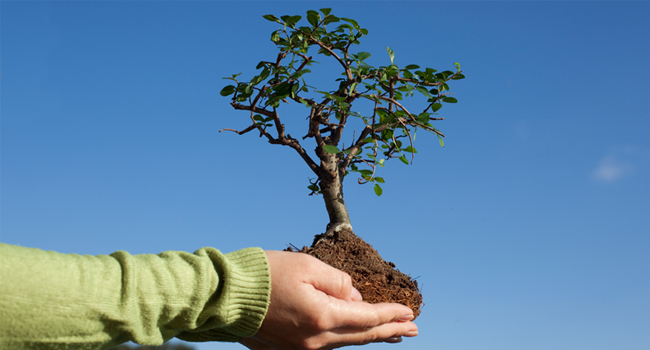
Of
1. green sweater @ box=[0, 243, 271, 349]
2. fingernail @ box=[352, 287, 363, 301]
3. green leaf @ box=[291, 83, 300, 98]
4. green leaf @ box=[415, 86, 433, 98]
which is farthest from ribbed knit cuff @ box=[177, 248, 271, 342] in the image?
green leaf @ box=[415, 86, 433, 98]

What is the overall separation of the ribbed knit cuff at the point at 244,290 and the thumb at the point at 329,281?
133 mm

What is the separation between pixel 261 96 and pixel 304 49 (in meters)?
0.30

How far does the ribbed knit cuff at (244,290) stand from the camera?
1166 mm

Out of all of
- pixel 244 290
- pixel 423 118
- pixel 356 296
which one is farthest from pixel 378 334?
pixel 423 118

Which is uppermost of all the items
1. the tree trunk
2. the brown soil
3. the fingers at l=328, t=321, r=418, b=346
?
the tree trunk

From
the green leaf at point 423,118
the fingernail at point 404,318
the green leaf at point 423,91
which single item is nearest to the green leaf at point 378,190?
the green leaf at point 423,118

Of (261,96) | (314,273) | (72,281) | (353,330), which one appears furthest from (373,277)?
(72,281)

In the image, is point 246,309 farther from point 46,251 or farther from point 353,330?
point 46,251

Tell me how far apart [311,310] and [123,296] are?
1.52 feet

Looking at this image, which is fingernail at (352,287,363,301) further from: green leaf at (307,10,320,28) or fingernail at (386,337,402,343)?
green leaf at (307,10,320,28)

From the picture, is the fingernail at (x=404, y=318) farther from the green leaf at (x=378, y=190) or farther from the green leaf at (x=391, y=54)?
the green leaf at (x=391, y=54)

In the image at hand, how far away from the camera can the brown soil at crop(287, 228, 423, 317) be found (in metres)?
1.73

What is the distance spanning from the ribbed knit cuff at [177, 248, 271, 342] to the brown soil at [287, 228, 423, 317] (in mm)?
556

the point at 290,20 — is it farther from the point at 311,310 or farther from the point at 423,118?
the point at 311,310
